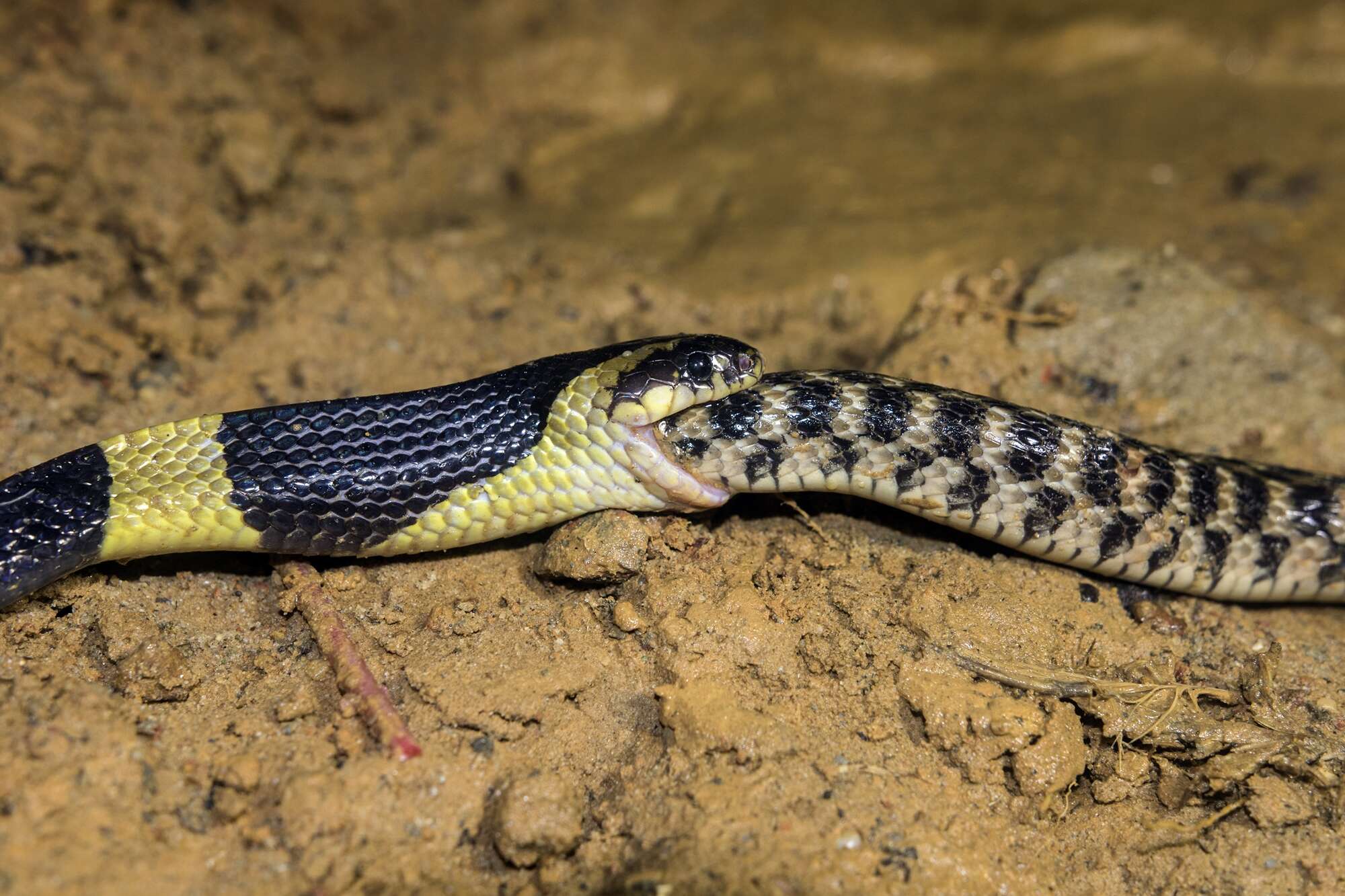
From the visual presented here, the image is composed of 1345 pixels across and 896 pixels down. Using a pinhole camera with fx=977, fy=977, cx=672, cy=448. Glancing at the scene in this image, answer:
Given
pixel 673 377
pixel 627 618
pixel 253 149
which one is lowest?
pixel 627 618

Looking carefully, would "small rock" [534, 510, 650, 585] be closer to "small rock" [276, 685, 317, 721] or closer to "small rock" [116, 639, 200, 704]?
"small rock" [276, 685, 317, 721]

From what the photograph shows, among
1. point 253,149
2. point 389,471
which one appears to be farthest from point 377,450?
point 253,149

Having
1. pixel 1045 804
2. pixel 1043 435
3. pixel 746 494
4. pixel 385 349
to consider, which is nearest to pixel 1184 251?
pixel 1043 435

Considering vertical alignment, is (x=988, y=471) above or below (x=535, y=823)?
above

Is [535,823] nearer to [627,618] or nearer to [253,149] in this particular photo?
[627,618]

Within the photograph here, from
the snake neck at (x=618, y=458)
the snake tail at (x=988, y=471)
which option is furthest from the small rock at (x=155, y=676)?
the snake tail at (x=988, y=471)

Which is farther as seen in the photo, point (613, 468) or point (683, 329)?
point (683, 329)

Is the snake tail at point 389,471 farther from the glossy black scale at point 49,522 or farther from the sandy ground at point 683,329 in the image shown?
the sandy ground at point 683,329
